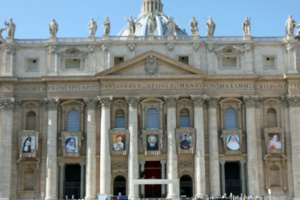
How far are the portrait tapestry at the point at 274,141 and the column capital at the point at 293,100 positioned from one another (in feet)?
11.4

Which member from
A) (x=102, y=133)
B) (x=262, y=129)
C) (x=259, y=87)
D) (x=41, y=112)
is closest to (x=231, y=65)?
(x=259, y=87)

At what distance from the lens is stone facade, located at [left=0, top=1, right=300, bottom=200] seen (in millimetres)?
58312

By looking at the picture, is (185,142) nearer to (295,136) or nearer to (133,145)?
(133,145)

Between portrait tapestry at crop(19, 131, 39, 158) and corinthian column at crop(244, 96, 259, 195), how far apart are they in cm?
2252

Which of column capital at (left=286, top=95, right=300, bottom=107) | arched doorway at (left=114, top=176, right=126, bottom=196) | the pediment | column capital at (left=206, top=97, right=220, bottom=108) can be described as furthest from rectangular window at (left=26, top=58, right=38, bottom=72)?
column capital at (left=286, top=95, right=300, bottom=107)

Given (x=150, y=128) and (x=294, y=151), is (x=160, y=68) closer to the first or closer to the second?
(x=150, y=128)

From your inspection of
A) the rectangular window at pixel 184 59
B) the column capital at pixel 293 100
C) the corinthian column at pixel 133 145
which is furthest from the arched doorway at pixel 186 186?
the column capital at pixel 293 100

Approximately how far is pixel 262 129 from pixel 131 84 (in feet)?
49.2

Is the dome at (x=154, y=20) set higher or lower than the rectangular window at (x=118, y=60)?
higher

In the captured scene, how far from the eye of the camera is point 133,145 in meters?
58.1

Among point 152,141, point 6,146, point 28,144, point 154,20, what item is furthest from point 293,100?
point 154,20

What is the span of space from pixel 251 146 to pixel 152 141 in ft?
34.3

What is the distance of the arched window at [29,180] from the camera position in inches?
2341

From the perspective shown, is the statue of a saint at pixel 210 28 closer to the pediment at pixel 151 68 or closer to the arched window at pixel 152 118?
the pediment at pixel 151 68
